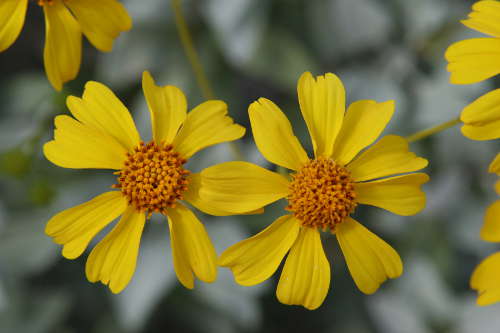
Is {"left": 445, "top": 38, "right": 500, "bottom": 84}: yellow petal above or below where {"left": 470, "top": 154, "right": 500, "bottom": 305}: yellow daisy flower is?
above

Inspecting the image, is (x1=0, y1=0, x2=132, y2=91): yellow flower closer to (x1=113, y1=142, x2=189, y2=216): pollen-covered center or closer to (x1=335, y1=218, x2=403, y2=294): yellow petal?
(x1=113, y1=142, x2=189, y2=216): pollen-covered center

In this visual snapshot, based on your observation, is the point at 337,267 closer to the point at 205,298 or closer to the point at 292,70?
the point at 205,298

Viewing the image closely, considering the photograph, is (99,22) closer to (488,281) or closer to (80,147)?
(80,147)

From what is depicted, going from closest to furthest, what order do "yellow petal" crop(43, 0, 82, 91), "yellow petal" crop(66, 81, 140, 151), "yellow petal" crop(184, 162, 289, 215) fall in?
"yellow petal" crop(184, 162, 289, 215) < "yellow petal" crop(66, 81, 140, 151) < "yellow petal" crop(43, 0, 82, 91)

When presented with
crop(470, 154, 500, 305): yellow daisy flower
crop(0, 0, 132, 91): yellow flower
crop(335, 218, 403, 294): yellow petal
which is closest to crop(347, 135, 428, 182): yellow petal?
crop(335, 218, 403, 294): yellow petal

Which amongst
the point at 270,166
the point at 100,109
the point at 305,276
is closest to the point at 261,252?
the point at 305,276

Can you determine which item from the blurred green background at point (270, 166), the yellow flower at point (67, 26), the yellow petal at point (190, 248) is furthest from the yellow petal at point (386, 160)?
the blurred green background at point (270, 166)

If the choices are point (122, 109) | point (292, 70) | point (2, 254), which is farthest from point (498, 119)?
point (2, 254)
